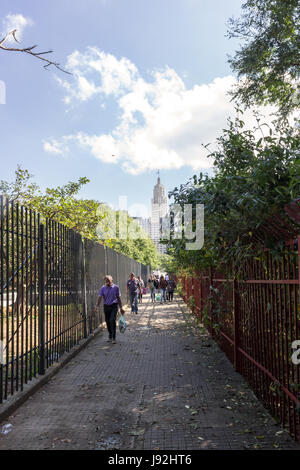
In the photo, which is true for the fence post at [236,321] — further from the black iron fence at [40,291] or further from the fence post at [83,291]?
the fence post at [83,291]

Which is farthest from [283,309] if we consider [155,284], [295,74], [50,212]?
[155,284]

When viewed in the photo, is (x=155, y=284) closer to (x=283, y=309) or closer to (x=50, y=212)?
(x=50, y=212)

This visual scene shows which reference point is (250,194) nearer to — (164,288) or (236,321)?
(236,321)

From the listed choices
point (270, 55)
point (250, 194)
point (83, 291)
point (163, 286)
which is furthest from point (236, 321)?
point (163, 286)

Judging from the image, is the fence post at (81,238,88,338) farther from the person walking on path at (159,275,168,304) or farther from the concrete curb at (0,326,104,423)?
Answer: the person walking on path at (159,275,168,304)

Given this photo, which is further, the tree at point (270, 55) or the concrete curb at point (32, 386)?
the tree at point (270, 55)

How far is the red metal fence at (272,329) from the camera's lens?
3.95 m

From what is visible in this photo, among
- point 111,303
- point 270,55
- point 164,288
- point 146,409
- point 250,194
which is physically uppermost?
point 270,55

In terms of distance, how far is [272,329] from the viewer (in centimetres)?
471

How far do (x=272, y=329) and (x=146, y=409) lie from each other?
1949 mm

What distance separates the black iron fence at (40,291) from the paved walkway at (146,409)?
20.4 inches

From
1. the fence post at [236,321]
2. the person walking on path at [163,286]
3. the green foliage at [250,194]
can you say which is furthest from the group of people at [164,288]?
the green foliage at [250,194]

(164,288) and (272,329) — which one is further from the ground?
(272,329)
